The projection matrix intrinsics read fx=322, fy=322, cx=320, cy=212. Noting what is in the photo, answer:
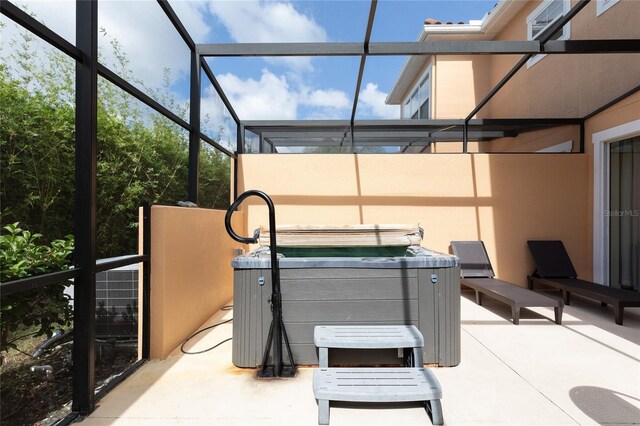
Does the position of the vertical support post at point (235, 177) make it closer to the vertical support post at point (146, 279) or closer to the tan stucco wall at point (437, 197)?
the tan stucco wall at point (437, 197)

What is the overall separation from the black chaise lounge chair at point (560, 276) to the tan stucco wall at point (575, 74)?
237 centimetres

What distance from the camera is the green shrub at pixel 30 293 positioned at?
5.70ft

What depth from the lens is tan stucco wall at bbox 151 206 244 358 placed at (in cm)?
275

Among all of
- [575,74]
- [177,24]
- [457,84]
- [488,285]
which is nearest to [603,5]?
[575,74]

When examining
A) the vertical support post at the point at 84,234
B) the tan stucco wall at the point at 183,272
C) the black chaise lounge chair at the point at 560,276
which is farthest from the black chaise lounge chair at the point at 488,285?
the vertical support post at the point at 84,234

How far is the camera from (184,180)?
3.86 m

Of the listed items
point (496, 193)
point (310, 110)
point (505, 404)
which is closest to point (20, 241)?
point (505, 404)

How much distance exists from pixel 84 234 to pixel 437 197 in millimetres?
4972

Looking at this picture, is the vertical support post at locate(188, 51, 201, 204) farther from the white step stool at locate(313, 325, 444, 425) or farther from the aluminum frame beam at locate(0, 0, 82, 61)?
the white step stool at locate(313, 325, 444, 425)

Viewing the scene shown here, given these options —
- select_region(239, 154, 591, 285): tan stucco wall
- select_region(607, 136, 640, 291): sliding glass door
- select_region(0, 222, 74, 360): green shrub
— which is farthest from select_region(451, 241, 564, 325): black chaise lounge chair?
select_region(0, 222, 74, 360): green shrub

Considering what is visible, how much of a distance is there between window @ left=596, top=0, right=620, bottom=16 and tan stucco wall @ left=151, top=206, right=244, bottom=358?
6.56 m

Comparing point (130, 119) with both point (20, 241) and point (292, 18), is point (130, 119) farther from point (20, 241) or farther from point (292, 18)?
point (292, 18)

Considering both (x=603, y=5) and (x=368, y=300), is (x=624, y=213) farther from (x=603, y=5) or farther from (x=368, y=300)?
(x=368, y=300)

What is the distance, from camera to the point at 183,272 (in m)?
3.13
